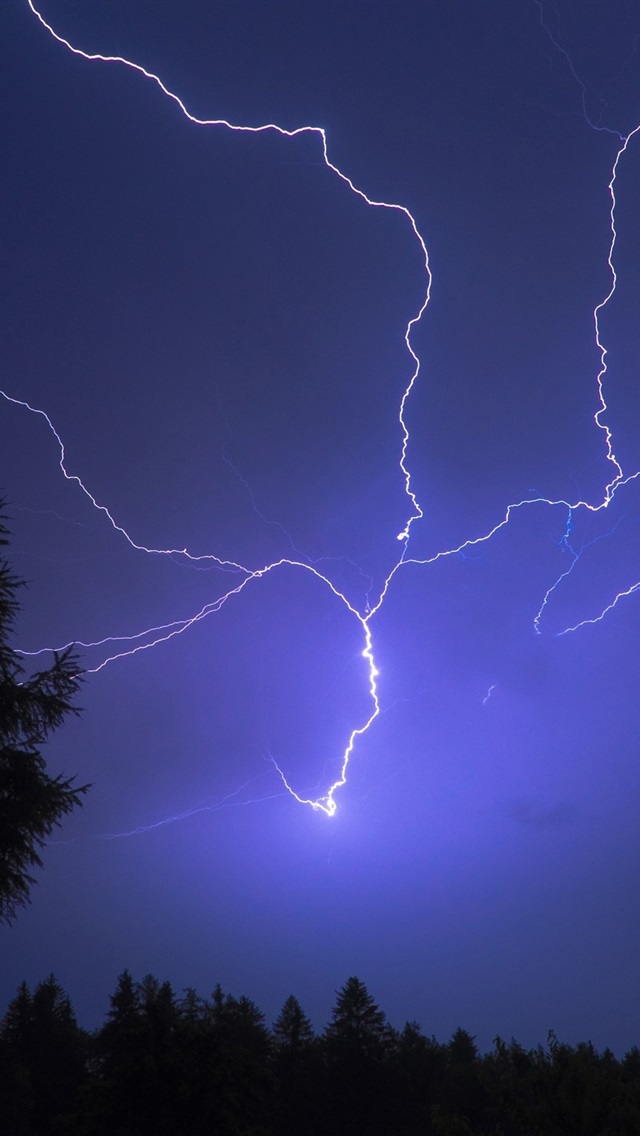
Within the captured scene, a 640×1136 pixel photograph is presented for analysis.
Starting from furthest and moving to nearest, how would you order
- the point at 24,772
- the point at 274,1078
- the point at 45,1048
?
1. the point at 45,1048
2. the point at 274,1078
3. the point at 24,772

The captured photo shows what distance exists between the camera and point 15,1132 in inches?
671

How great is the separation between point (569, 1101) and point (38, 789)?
4.88m

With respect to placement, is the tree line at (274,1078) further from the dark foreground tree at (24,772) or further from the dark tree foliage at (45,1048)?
the dark foreground tree at (24,772)

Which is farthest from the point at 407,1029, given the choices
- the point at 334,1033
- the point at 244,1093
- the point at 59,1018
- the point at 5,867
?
the point at 5,867

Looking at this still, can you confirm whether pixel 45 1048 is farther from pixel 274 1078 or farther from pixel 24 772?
pixel 24 772

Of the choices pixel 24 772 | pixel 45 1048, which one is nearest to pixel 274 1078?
pixel 24 772

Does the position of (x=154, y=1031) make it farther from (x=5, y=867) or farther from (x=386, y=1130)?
(x=386, y=1130)

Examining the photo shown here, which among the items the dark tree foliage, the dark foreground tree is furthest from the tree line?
the dark foreground tree

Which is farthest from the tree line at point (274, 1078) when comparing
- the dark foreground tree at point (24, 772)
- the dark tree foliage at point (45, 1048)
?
the dark foreground tree at point (24, 772)

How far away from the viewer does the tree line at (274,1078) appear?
5.94m

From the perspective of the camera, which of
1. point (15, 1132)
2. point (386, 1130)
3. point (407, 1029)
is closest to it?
point (15, 1132)

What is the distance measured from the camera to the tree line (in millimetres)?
5938

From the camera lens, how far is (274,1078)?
12.6 m

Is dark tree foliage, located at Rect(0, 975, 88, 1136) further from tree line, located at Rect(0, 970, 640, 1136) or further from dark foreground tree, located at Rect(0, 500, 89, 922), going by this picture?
dark foreground tree, located at Rect(0, 500, 89, 922)
